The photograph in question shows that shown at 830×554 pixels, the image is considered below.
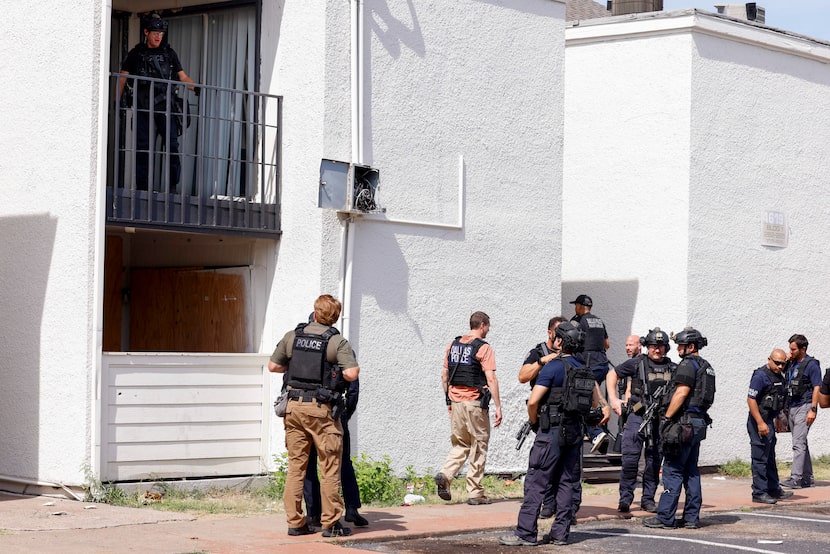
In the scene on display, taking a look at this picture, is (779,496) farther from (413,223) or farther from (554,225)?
(413,223)

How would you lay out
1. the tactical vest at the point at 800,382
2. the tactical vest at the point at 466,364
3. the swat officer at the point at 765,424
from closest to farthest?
the tactical vest at the point at 466,364 < the swat officer at the point at 765,424 < the tactical vest at the point at 800,382

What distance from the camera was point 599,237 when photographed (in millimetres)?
16719

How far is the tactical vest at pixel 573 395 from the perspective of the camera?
9.73 metres

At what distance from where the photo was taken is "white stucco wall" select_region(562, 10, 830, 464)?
52.3 feet

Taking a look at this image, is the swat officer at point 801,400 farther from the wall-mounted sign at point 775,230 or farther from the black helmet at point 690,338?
the black helmet at point 690,338

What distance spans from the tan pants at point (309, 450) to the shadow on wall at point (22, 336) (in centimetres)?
334

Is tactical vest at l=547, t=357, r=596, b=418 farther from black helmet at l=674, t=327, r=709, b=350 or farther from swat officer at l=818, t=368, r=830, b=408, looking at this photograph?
swat officer at l=818, t=368, r=830, b=408

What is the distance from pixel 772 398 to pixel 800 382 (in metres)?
1.30

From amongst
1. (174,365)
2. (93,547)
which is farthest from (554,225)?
(93,547)

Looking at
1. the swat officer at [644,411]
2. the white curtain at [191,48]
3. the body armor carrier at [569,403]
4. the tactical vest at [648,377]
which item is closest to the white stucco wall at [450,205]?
the white curtain at [191,48]

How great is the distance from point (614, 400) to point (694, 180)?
4.67 m

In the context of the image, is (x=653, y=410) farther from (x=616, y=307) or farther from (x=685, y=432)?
(x=616, y=307)

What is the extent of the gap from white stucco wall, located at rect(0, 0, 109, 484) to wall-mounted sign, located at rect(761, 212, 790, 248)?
30.4 ft

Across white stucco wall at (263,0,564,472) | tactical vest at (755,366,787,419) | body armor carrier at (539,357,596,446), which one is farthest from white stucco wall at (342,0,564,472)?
body armor carrier at (539,357,596,446)
